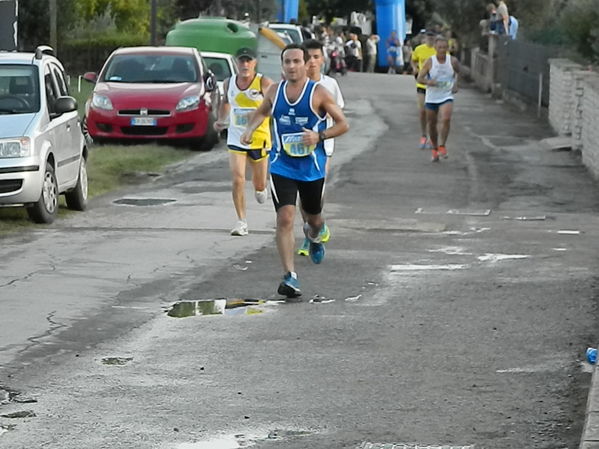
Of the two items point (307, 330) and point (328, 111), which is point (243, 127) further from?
point (307, 330)

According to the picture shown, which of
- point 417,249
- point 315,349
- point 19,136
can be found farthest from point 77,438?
point 19,136

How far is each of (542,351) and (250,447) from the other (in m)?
2.63

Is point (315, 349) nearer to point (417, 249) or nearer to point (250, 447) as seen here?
point (250, 447)

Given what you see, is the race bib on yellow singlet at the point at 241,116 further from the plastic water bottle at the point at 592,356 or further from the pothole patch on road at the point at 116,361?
the plastic water bottle at the point at 592,356

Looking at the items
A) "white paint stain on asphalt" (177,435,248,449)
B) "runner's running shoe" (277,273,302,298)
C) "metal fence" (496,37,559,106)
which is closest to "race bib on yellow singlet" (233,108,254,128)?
"runner's running shoe" (277,273,302,298)

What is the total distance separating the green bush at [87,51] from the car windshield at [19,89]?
29.5 meters

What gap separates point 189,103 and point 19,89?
28.7ft

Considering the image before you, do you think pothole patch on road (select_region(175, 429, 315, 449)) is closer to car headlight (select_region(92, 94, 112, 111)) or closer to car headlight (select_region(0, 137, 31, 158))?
car headlight (select_region(0, 137, 31, 158))

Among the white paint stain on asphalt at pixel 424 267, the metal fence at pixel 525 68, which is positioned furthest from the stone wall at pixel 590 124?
the metal fence at pixel 525 68

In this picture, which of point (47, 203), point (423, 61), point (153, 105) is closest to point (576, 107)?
point (423, 61)

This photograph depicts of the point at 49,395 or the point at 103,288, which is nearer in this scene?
the point at 49,395

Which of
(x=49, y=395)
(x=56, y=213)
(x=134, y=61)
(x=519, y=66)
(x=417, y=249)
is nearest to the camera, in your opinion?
(x=49, y=395)

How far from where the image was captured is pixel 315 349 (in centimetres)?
890

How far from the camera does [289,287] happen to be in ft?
35.1
